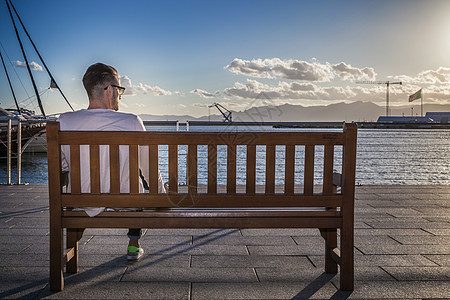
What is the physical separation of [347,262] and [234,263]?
716mm

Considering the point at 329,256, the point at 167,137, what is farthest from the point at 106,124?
the point at 329,256

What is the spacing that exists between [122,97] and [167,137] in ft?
2.08

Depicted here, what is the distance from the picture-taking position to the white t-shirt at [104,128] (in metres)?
2.14

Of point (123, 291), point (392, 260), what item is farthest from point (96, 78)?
point (392, 260)

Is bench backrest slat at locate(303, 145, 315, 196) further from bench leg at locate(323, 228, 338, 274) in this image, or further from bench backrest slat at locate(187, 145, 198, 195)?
bench backrest slat at locate(187, 145, 198, 195)

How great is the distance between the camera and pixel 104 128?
7.21 ft

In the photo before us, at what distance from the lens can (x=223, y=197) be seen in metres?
1.99

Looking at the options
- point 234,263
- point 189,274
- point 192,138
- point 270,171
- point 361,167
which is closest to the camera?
point 192,138

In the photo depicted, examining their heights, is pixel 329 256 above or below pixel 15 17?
below

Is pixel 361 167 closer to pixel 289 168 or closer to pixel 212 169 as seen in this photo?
pixel 289 168

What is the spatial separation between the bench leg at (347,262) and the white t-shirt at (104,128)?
0.98m

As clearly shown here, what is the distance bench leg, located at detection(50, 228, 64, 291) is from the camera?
6.64ft

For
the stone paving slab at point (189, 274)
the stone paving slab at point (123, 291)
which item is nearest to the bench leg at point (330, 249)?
the stone paving slab at point (189, 274)

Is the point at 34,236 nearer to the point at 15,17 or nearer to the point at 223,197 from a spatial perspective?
the point at 223,197
